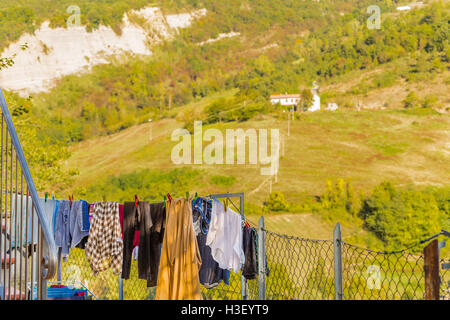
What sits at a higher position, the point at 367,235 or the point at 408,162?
the point at 408,162

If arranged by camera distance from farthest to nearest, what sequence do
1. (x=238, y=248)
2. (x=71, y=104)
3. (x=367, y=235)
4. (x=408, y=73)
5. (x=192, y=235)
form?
(x=71, y=104), (x=408, y=73), (x=367, y=235), (x=238, y=248), (x=192, y=235)

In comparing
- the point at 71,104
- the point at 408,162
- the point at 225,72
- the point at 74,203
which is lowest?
the point at 74,203

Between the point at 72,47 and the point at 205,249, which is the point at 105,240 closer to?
the point at 205,249

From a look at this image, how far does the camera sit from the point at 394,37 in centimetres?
6400

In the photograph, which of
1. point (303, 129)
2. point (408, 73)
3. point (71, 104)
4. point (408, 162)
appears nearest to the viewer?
point (408, 162)

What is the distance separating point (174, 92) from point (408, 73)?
3109cm

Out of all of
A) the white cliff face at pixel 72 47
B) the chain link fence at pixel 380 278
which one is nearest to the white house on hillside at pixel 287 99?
the white cliff face at pixel 72 47

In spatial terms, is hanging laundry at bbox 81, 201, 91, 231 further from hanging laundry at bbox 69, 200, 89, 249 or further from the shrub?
the shrub

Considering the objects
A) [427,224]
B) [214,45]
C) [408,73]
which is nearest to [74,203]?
[427,224]

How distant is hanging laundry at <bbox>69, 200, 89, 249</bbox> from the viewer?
157 inches

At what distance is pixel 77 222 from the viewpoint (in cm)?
402

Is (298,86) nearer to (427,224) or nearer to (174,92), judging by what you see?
(174,92)

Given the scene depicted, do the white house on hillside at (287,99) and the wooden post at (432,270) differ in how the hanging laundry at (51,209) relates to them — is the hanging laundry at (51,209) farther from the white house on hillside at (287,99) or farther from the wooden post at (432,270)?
the white house on hillside at (287,99)

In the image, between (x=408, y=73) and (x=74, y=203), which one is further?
(x=408, y=73)
